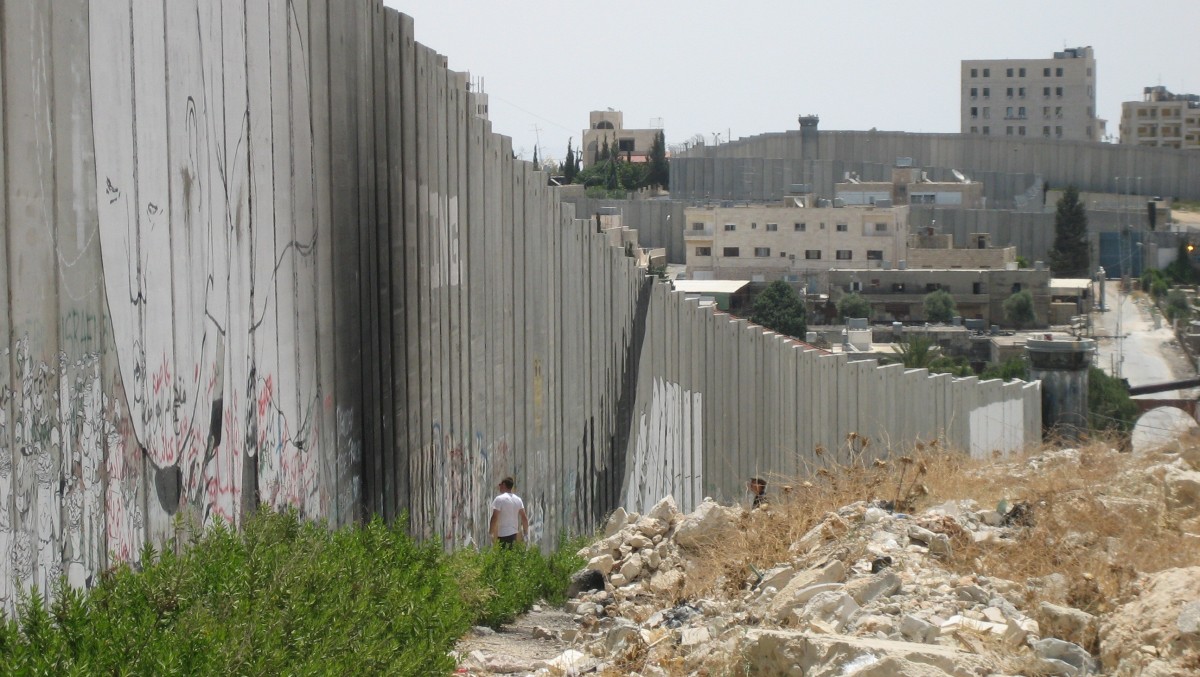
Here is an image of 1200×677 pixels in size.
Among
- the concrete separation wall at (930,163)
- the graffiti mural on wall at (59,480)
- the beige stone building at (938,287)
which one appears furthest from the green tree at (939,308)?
the graffiti mural on wall at (59,480)

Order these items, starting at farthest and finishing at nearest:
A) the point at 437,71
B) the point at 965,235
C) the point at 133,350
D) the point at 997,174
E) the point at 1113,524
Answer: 1. the point at 997,174
2. the point at 965,235
3. the point at 437,71
4. the point at 1113,524
5. the point at 133,350

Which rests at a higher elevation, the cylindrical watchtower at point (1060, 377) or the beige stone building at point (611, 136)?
the beige stone building at point (611, 136)

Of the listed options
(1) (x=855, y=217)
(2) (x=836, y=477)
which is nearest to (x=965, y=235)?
(1) (x=855, y=217)

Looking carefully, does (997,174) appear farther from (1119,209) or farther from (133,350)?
(133,350)

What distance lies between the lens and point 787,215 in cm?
9294

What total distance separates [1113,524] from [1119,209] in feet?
348

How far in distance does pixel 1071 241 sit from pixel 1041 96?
57669 mm

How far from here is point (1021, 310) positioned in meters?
80.8

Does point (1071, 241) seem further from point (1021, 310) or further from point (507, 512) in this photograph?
point (507, 512)

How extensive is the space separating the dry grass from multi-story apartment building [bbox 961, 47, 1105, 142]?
5821 inches

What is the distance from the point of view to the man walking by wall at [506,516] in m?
10.0

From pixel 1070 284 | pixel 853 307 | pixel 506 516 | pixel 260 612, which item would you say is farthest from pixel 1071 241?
pixel 260 612

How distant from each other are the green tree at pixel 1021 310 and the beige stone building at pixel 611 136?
234 feet

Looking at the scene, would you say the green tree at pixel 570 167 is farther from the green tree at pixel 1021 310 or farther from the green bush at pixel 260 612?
the green bush at pixel 260 612
